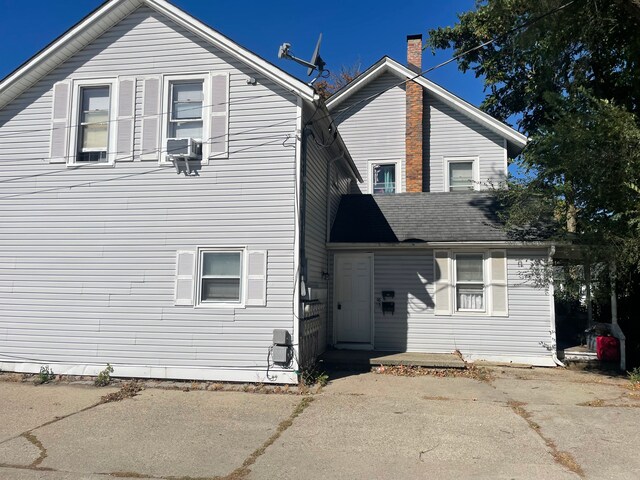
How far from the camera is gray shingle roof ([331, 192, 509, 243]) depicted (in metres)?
11.5

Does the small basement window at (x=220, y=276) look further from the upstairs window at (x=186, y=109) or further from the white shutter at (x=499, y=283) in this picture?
the white shutter at (x=499, y=283)

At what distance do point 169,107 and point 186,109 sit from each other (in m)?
0.33

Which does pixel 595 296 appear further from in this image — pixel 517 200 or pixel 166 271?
pixel 166 271

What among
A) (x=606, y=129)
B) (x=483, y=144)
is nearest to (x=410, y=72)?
(x=483, y=144)

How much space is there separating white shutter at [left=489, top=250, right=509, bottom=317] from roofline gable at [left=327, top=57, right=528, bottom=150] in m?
5.48

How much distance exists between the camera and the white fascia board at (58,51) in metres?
9.56

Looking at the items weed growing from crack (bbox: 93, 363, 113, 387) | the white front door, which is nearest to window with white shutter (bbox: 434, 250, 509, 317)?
the white front door

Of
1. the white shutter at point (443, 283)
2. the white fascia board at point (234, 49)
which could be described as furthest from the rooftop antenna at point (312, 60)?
the white shutter at point (443, 283)

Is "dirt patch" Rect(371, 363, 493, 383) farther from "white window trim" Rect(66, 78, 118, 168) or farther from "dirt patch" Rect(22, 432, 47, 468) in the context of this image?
"white window trim" Rect(66, 78, 118, 168)

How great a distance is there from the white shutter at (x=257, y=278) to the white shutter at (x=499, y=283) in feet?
17.9

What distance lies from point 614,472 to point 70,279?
9.25m

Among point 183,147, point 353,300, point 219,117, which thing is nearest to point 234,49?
point 219,117

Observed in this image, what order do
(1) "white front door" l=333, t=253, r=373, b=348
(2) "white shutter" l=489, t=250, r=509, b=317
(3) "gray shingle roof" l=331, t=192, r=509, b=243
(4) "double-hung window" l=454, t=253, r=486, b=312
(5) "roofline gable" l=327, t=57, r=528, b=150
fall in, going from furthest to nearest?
(5) "roofline gable" l=327, t=57, r=528, b=150 < (1) "white front door" l=333, t=253, r=373, b=348 < (3) "gray shingle roof" l=331, t=192, r=509, b=243 < (4) "double-hung window" l=454, t=253, r=486, b=312 < (2) "white shutter" l=489, t=250, r=509, b=317

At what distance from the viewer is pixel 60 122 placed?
984cm
